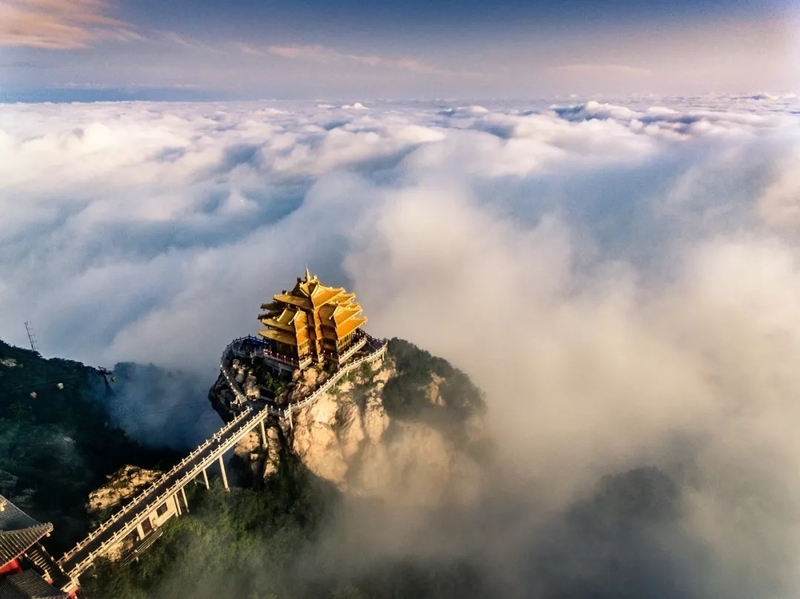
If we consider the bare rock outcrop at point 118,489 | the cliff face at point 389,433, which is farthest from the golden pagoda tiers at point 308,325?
the bare rock outcrop at point 118,489

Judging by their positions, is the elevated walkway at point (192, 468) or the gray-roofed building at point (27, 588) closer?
the gray-roofed building at point (27, 588)

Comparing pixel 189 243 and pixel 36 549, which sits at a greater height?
pixel 36 549

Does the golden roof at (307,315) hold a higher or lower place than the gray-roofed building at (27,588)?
higher

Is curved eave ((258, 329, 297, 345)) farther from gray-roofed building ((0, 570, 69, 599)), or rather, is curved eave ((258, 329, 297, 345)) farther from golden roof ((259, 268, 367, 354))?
gray-roofed building ((0, 570, 69, 599))

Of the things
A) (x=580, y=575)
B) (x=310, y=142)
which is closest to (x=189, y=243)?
(x=310, y=142)

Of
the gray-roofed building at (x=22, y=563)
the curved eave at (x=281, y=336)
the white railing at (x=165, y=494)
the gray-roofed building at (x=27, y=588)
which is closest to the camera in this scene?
the gray-roofed building at (x=27, y=588)

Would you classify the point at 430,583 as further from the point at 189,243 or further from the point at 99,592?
the point at 189,243

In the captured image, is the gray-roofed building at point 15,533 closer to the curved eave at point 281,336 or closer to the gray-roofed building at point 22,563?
the gray-roofed building at point 22,563
